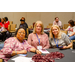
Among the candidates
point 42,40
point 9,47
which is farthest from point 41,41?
point 9,47

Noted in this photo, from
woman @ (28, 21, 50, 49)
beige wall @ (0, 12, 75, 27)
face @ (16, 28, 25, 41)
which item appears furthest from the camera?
beige wall @ (0, 12, 75, 27)

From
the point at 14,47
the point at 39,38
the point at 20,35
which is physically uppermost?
the point at 20,35

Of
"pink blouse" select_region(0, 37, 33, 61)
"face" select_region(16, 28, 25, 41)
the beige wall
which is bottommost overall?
"pink blouse" select_region(0, 37, 33, 61)

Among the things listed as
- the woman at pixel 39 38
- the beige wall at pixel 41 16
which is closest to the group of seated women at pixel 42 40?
the woman at pixel 39 38

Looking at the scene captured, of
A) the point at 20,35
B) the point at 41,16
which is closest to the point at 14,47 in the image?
the point at 20,35

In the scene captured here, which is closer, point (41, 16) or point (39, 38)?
point (39, 38)

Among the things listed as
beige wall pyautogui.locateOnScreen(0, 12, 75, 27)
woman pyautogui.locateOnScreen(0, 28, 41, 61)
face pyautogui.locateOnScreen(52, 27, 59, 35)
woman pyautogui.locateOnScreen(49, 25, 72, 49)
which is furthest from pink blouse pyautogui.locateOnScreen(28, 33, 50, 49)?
beige wall pyautogui.locateOnScreen(0, 12, 75, 27)

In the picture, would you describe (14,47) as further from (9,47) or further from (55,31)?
(55,31)

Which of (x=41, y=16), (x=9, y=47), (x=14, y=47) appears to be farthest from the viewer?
(x=41, y=16)

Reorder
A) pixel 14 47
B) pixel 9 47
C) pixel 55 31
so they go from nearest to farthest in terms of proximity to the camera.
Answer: pixel 9 47, pixel 14 47, pixel 55 31

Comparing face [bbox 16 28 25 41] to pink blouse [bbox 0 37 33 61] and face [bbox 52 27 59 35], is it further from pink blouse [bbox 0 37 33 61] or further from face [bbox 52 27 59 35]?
face [bbox 52 27 59 35]

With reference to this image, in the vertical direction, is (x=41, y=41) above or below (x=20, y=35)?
below

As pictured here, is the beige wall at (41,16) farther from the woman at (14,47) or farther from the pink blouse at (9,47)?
the pink blouse at (9,47)
